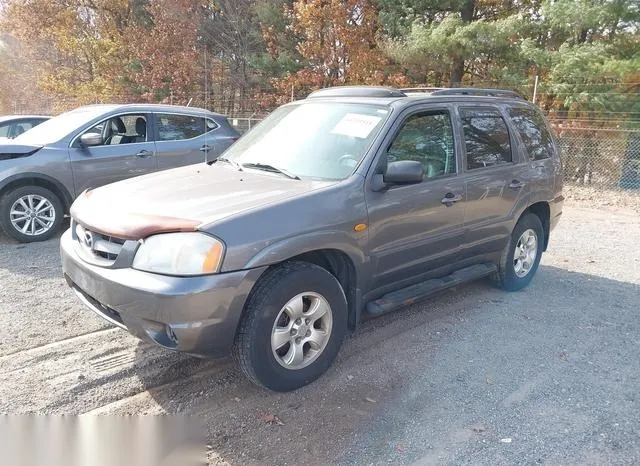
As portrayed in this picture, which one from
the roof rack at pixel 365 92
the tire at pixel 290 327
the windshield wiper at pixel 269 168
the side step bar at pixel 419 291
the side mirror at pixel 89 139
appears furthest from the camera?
the side mirror at pixel 89 139

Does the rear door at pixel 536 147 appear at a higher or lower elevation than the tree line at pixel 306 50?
lower

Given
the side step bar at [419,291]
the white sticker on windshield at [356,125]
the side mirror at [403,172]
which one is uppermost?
the white sticker on windshield at [356,125]

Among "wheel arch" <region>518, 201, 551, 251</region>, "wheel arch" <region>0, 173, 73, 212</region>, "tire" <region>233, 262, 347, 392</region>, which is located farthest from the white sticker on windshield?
"wheel arch" <region>0, 173, 73, 212</region>

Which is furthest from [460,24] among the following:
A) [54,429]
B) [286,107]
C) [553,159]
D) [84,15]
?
[84,15]

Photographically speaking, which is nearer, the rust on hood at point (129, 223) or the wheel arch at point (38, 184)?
the rust on hood at point (129, 223)

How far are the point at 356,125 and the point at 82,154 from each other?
440 cm

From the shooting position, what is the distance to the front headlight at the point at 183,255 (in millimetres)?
2723

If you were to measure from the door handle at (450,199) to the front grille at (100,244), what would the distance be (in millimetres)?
2454

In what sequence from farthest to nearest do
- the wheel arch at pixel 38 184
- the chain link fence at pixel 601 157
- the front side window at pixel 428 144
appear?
the chain link fence at pixel 601 157
the wheel arch at pixel 38 184
the front side window at pixel 428 144

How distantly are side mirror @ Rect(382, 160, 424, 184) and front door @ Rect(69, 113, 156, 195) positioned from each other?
4.63m

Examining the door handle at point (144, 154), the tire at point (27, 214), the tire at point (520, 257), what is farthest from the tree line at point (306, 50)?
the tire at point (520, 257)

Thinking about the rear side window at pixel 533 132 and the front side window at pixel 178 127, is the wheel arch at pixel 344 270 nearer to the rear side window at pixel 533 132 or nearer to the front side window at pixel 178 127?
the rear side window at pixel 533 132

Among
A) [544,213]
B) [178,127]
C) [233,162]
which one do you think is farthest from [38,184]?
[544,213]

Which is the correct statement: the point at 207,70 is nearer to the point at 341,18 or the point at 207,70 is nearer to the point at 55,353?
the point at 341,18
